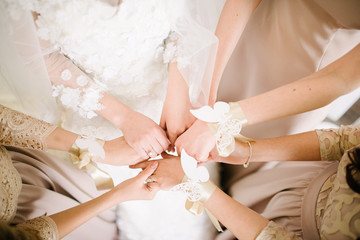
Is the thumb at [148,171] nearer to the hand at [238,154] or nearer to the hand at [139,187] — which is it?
the hand at [139,187]

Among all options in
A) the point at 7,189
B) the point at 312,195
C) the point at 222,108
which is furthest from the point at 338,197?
the point at 7,189

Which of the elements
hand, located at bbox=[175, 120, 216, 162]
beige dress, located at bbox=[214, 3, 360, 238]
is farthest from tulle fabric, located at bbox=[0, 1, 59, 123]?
beige dress, located at bbox=[214, 3, 360, 238]

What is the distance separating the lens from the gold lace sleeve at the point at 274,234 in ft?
1.89

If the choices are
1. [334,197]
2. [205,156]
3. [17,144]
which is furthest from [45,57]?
[334,197]

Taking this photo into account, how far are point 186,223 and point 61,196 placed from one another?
45 cm

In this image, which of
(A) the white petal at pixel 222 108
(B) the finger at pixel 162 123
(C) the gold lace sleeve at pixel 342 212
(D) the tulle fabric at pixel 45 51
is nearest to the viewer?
(C) the gold lace sleeve at pixel 342 212

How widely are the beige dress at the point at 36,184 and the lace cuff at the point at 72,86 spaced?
106 millimetres

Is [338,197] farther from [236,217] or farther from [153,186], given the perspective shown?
[153,186]

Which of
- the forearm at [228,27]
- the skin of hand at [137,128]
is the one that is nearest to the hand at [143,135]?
the skin of hand at [137,128]

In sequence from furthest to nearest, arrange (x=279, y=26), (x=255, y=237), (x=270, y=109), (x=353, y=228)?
(x=279, y=26)
(x=270, y=109)
(x=255, y=237)
(x=353, y=228)

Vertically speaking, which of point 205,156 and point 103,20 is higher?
point 103,20

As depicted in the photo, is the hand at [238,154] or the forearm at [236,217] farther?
the hand at [238,154]

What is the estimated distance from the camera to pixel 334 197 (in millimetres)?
569

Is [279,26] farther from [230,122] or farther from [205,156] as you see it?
[205,156]
